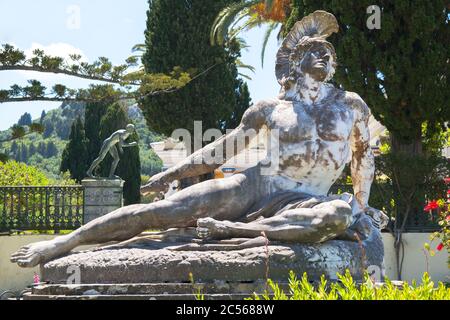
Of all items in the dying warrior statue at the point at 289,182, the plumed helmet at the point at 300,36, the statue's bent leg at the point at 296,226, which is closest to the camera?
the statue's bent leg at the point at 296,226

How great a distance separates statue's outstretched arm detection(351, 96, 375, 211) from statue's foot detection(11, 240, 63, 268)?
8.07 feet

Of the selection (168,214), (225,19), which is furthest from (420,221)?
(168,214)

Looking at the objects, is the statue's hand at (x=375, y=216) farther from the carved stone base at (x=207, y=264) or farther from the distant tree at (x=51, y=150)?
the distant tree at (x=51, y=150)

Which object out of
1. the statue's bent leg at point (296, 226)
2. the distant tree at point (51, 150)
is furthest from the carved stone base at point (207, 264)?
the distant tree at point (51, 150)

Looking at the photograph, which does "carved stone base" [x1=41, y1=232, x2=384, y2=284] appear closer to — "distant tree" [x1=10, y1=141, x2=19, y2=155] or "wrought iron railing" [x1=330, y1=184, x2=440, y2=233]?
"wrought iron railing" [x1=330, y1=184, x2=440, y2=233]

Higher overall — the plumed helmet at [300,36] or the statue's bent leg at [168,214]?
the plumed helmet at [300,36]

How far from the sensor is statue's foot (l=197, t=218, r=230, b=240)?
5825 mm

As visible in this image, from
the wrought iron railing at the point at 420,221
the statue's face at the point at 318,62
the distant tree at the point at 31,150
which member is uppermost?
the distant tree at the point at 31,150

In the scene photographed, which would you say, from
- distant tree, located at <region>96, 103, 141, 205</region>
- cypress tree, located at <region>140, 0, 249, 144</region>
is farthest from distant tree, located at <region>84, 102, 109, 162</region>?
cypress tree, located at <region>140, 0, 249, 144</region>

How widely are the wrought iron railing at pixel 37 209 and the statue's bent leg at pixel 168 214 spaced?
1086 centimetres

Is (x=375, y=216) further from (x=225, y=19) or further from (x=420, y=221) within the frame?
(x=225, y=19)

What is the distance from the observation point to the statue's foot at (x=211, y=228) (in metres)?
5.82
